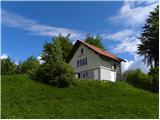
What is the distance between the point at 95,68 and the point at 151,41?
9.39 m

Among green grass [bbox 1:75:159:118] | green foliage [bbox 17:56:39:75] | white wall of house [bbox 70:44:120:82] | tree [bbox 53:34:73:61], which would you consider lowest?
green grass [bbox 1:75:159:118]

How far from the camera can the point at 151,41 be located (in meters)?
58.7

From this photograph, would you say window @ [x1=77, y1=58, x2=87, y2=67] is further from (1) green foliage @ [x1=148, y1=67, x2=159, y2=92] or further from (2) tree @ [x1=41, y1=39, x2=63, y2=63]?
(1) green foliage @ [x1=148, y1=67, x2=159, y2=92]

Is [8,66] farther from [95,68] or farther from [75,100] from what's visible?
[75,100]

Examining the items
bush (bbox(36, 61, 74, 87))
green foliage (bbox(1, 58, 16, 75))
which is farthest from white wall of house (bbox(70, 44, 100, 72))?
green foliage (bbox(1, 58, 16, 75))

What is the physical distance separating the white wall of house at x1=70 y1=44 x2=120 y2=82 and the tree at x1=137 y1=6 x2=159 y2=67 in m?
6.13

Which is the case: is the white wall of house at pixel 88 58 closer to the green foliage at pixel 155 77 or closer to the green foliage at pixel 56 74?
the green foliage at pixel 155 77

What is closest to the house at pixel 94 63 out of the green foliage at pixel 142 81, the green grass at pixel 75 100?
the green foliage at pixel 142 81

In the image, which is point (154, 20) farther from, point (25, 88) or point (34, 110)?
point (34, 110)

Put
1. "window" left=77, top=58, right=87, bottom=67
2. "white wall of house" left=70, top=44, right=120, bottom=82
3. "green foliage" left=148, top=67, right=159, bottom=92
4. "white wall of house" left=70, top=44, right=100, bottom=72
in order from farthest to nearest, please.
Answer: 1. "window" left=77, top=58, right=87, bottom=67
2. "white wall of house" left=70, top=44, right=100, bottom=72
3. "white wall of house" left=70, top=44, right=120, bottom=82
4. "green foliage" left=148, top=67, right=159, bottom=92

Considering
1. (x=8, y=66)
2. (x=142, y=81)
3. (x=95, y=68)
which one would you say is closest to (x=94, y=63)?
(x=95, y=68)

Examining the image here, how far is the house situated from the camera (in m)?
56.4

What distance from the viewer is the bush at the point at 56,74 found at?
4141cm

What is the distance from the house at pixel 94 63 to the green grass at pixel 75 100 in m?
10.9
